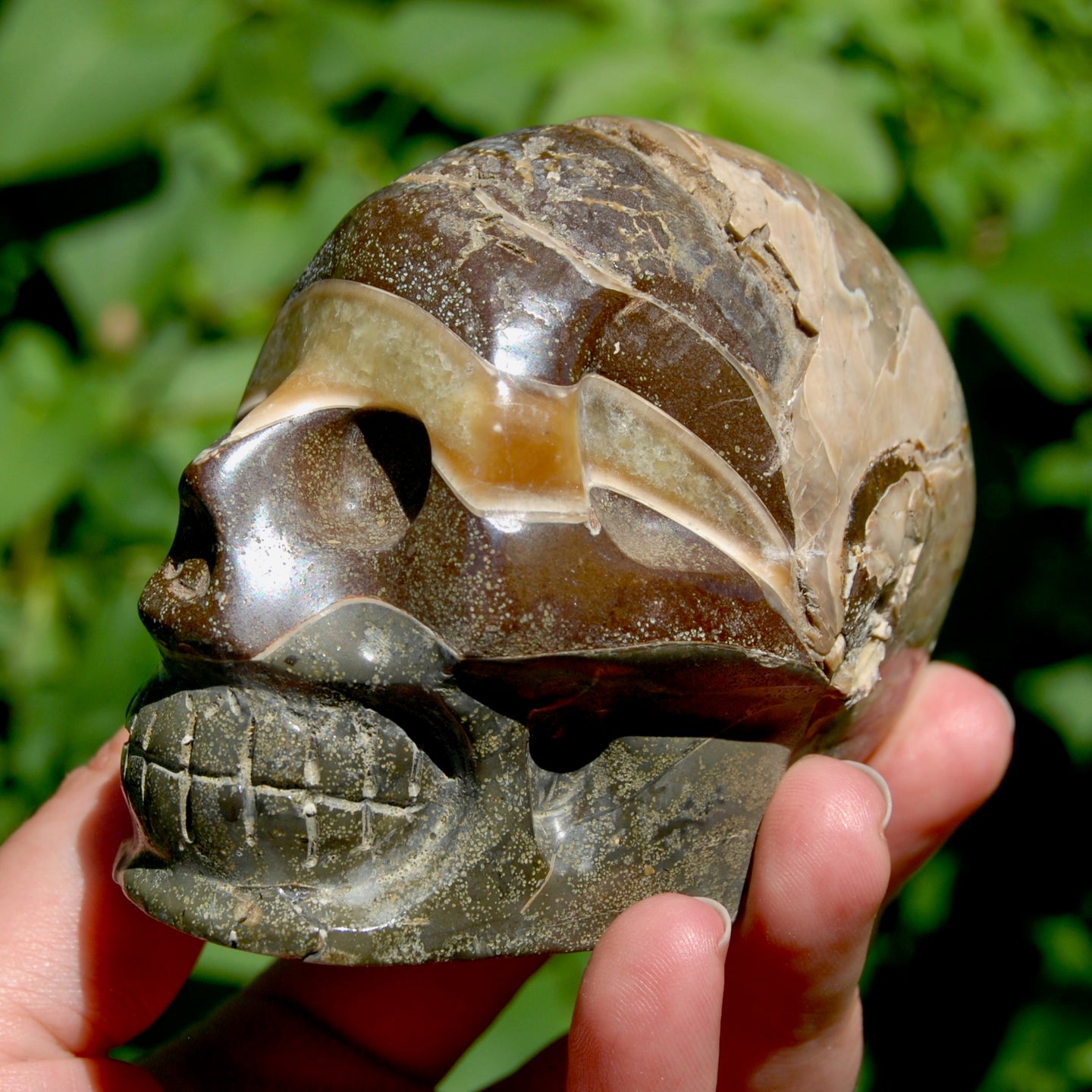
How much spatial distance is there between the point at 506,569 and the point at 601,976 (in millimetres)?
415

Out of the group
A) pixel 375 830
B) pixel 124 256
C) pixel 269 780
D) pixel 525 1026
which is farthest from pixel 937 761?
pixel 124 256

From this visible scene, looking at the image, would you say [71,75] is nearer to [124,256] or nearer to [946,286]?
[124,256]

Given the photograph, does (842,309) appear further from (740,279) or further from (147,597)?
(147,597)

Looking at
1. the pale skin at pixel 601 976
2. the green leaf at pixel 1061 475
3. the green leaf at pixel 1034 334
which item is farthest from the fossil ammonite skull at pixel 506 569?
the green leaf at pixel 1061 475

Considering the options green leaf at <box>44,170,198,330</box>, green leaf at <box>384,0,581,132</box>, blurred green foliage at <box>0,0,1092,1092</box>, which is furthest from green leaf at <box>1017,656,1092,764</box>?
green leaf at <box>44,170,198,330</box>

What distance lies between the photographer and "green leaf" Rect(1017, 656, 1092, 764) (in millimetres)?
2096

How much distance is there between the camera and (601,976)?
4.16 ft

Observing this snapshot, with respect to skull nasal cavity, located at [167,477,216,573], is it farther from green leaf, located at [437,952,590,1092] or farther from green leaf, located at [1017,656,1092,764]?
green leaf, located at [1017,656,1092,764]

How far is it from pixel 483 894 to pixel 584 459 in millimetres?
453

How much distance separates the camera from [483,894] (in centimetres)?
131

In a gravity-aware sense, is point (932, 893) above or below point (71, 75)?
below

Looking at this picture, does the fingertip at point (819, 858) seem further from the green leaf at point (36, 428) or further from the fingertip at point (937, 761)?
the green leaf at point (36, 428)

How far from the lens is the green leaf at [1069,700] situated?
6.88 feet

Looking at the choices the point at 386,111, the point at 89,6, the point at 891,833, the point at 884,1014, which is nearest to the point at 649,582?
the point at 891,833
